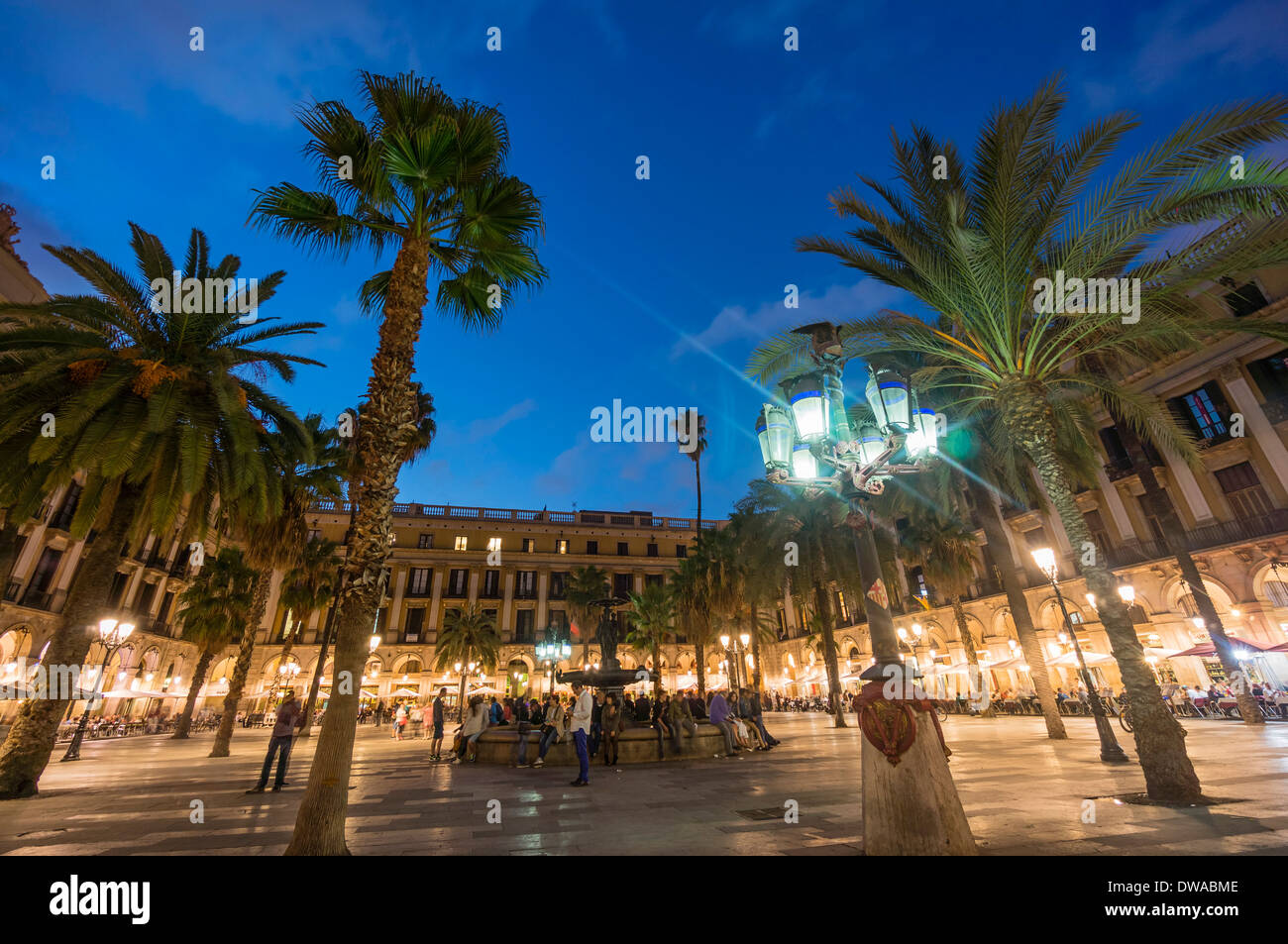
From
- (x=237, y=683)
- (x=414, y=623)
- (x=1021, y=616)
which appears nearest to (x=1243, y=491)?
(x=1021, y=616)

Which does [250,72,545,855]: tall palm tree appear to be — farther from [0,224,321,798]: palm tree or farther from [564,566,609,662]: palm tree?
[564,566,609,662]: palm tree

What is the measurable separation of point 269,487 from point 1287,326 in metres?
18.7

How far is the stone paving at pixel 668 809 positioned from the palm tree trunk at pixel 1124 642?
0.51 metres

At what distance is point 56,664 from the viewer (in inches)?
354

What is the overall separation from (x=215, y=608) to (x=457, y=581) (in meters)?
27.0

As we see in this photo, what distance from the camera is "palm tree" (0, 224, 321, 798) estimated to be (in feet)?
29.9

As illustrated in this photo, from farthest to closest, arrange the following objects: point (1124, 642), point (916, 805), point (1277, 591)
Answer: point (1277, 591), point (1124, 642), point (916, 805)

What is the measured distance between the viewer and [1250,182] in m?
7.20

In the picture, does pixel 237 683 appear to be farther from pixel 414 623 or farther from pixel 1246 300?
pixel 1246 300

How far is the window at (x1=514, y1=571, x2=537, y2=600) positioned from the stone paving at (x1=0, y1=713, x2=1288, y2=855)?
38234mm

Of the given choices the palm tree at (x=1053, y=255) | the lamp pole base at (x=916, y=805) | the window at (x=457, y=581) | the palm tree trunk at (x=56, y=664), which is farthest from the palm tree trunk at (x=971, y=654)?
the window at (x=457, y=581)
